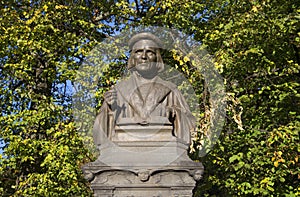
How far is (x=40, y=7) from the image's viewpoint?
10109 millimetres

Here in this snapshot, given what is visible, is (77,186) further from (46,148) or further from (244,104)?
(244,104)

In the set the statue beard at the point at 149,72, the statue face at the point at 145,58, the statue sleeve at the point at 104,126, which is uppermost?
the statue face at the point at 145,58

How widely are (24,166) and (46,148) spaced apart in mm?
1483

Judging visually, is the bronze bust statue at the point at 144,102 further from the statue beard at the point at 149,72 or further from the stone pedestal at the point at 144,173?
the stone pedestal at the point at 144,173

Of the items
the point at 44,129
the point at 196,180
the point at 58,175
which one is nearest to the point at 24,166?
the point at 44,129

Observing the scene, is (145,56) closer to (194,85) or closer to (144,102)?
(144,102)

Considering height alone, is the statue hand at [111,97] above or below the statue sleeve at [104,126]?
above

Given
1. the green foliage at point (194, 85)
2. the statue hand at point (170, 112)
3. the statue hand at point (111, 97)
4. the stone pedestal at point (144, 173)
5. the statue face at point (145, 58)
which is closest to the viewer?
the stone pedestal at point (144, 173)

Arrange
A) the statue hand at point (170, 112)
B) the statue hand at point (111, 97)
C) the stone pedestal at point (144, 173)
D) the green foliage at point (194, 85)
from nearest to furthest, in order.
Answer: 1. the stone pedestal at point (144, 173)
2. the statue hand at point (111, 97)
3. the statue hand at point (170, 112)
4. the green foliage at point (194, 85)

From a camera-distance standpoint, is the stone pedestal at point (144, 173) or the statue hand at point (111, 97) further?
the statue hand at point (111, 97)

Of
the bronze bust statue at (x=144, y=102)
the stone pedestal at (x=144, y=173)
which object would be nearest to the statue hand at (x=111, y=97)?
the bronze bust statue at (x=144, y=102)

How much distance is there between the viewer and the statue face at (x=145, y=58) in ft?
19.1

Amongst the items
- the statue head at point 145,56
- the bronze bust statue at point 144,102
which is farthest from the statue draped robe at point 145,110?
the statue head at point 145,56

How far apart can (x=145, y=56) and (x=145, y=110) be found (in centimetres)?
68
